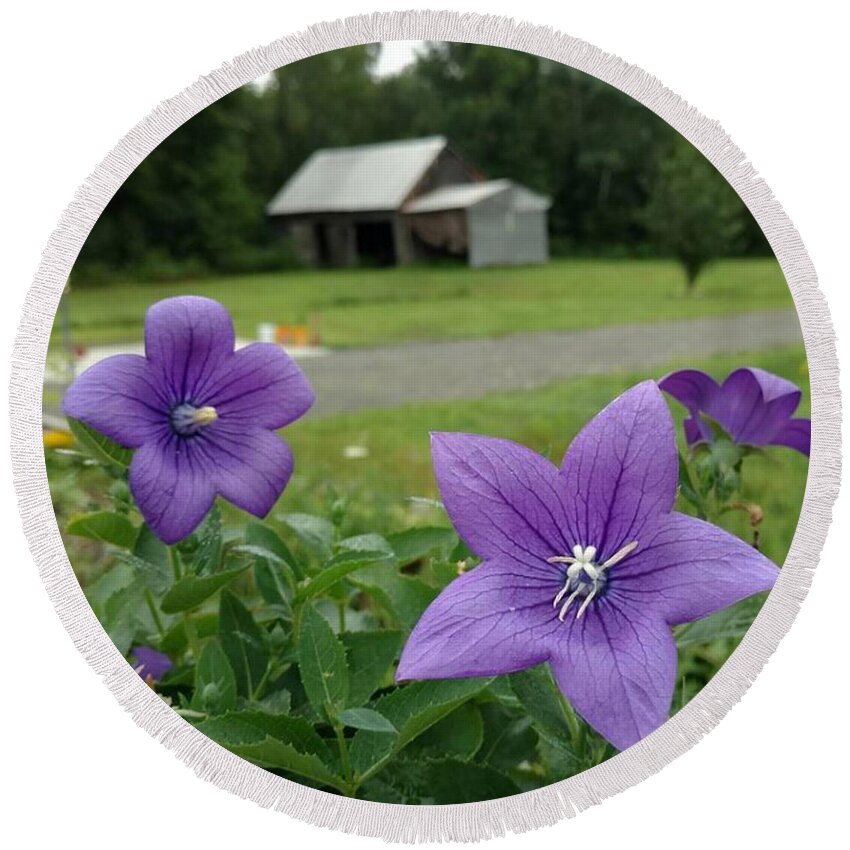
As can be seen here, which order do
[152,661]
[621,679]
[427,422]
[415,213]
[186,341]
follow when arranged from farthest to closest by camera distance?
[427,422], [415,213], [152,661], [186,341], [621,679]

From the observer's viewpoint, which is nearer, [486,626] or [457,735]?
[486,626]

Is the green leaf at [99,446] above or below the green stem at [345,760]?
above

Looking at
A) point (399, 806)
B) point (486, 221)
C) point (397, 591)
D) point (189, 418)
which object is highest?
point (486, 221)

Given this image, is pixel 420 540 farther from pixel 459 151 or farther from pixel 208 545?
pixel 459 151

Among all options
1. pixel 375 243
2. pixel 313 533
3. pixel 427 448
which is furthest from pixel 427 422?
pixel 313 533

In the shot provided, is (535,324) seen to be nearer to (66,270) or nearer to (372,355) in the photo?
(372,355)

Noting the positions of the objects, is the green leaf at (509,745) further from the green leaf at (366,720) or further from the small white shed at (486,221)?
the small white shed at (486,221)

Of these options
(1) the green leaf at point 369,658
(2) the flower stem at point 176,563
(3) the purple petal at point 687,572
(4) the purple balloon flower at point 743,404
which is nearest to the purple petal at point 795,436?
(4) the purple balloon flower at point 743,404
